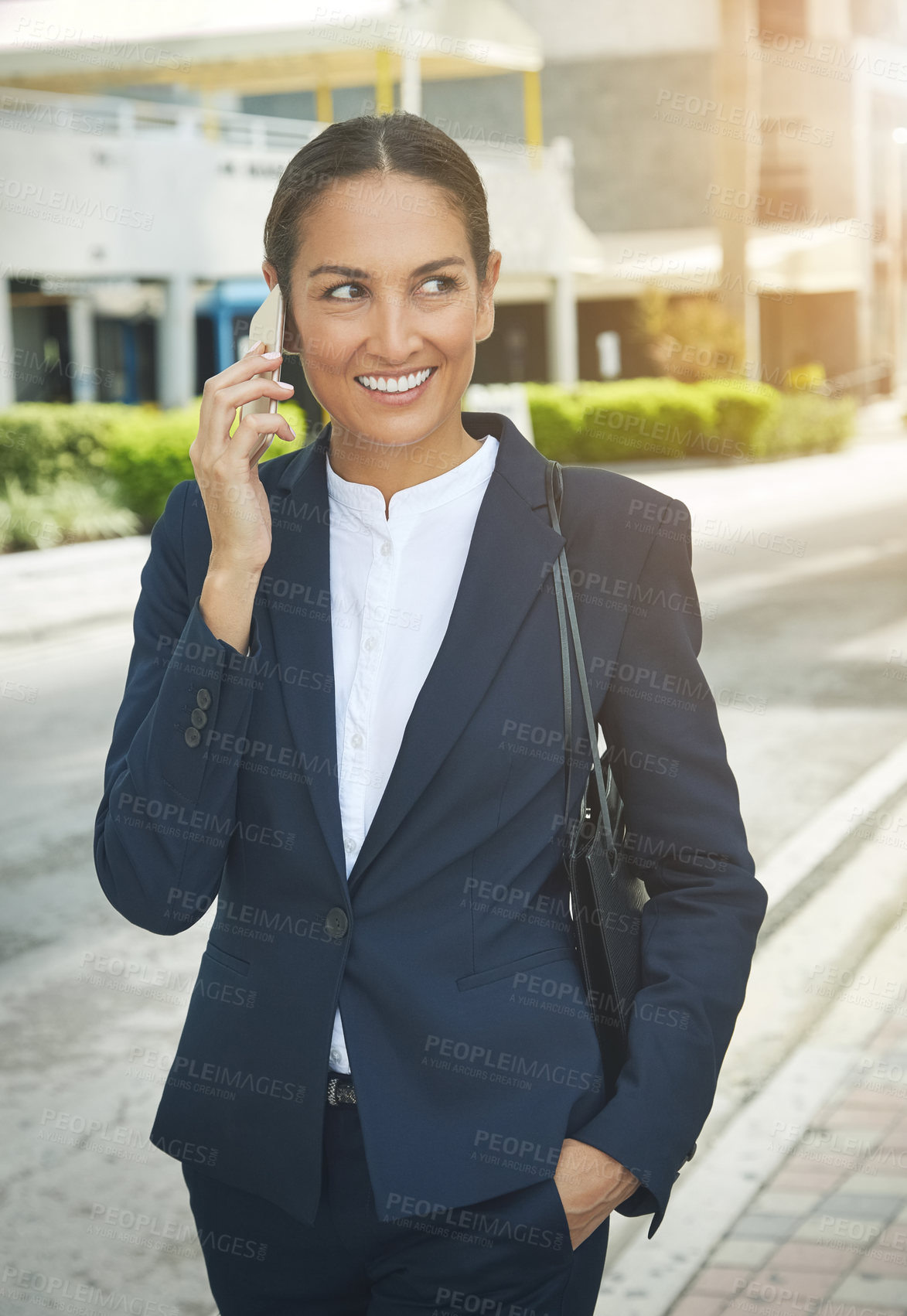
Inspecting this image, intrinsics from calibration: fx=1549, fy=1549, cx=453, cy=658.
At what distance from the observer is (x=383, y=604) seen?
208 cm

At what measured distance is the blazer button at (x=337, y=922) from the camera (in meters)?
1.93

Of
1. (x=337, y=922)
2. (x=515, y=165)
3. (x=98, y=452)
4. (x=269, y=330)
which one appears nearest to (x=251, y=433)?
(x=269, y=330)

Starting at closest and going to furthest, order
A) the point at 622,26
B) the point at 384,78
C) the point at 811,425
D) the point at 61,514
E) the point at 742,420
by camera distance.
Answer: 1. the point at 61,514
2. the point at 384,78
3. the point at 742,420
4. the point at 811,425
5. the point at 622,26

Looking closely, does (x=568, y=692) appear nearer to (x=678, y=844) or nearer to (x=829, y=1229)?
(x=678, y=844)

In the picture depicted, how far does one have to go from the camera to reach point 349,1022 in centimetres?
194

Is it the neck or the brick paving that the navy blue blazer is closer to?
the neck

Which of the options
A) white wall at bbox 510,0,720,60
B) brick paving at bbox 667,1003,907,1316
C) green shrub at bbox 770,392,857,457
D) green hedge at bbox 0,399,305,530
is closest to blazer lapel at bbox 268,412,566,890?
brick paving at bbox 667,1003,907,1316

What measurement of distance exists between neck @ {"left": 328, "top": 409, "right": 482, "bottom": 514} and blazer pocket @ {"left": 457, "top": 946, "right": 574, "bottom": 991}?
629mm

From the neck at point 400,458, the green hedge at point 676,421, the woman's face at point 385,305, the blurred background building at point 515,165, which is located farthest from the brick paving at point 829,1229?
the green hedge at point 676,421

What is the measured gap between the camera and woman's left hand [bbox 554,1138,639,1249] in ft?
6.27

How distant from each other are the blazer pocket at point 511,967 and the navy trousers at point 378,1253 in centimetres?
22

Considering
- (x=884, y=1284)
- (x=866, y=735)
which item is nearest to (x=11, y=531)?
(x=866, y=735)

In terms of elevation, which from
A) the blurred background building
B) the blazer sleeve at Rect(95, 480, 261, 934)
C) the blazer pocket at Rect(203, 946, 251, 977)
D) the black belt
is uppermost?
the blurred background building

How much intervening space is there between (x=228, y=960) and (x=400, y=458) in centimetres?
71
